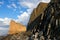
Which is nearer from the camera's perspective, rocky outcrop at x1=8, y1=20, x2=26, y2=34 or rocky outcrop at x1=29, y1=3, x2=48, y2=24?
rocky outcrop at x1=29, y1=3, x2=48, y2=24

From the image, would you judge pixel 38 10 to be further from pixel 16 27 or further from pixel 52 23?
pixel 52 23

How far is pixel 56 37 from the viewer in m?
71.6

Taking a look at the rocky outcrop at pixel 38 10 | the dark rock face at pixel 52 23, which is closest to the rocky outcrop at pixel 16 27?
the rocky outcrop at pixel 38 10

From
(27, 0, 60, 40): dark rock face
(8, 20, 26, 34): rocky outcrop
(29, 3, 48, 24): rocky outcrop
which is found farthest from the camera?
(8, 20, 26, 34): rocky outcrop

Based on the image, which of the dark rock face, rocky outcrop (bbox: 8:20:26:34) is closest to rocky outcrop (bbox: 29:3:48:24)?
rocky outcrop (bbox: 8:20:26:34)

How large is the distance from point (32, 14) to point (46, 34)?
6376 centimetres

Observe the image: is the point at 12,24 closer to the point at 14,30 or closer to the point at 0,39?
the point at 14,30

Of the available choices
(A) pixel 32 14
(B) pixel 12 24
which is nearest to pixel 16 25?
(B) pixel 12 24

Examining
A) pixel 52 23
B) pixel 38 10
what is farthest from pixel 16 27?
pixel 52 23

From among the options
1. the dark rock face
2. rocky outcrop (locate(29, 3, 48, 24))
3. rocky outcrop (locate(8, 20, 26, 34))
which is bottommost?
the dark rock face

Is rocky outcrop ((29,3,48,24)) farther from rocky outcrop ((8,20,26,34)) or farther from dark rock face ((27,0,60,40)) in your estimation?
dark rock face ((27,0,60,40))

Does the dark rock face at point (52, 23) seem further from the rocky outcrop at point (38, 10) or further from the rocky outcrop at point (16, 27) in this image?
the rocky outcrop at point (16, 27)

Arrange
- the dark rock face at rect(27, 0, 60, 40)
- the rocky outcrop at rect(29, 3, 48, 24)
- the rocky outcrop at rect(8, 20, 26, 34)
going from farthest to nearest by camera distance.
→ the rocky outcrop at rect(8, 20, 26, 34) → the rocky outcrop at rect(29, 3, 48, 24) → the dark rock face at rect(27, 0, 60, 40)

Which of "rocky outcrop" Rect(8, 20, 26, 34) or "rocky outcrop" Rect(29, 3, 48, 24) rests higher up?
"rocky outcrop" Rect(29, 3, 48, 24)
